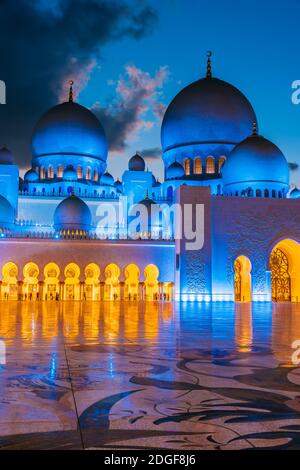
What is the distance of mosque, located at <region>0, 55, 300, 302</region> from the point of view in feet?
67.2

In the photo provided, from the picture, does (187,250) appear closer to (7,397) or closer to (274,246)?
(274,246)

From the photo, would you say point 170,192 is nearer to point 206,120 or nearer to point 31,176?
point 206,120

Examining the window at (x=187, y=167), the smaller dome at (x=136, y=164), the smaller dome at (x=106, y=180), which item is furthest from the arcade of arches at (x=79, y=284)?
the smaller dome at (x=136, y=164)

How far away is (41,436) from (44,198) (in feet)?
82.6

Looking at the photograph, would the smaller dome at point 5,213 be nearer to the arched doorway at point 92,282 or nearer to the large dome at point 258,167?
the arched doorway at point 92,282

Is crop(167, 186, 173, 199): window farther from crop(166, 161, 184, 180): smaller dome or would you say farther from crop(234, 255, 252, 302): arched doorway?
crop(234, 255, 252, 302): arched doorway

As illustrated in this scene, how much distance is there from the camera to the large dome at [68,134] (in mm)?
26922

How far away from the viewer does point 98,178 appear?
2814 centimetres

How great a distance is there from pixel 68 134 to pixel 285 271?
1253 centimetres

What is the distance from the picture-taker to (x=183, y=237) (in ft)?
67.6

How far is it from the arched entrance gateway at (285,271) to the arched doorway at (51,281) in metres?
8.76

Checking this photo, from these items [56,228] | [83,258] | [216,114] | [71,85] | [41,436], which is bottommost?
[41,436]

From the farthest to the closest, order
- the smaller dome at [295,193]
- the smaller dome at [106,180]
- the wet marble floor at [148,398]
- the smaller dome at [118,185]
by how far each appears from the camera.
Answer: the smaller dome at [118,185] < the smaller dome at [106,180] < the smaller dome at [295,193] < the wet marble floor at [148,398]

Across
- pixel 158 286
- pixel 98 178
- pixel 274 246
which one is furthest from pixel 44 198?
pixel 274 246
